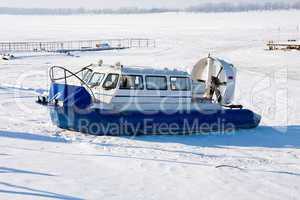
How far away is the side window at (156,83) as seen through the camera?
12086 millimetres

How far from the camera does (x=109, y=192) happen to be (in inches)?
Result: 287

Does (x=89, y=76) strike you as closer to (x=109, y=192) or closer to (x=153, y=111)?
(x=153, y=111)

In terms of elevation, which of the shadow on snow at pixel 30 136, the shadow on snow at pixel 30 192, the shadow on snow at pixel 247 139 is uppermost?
the shadow on snow at pixel 30 136

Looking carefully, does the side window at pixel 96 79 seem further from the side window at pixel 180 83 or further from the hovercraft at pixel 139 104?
the side window at pixel 180 83

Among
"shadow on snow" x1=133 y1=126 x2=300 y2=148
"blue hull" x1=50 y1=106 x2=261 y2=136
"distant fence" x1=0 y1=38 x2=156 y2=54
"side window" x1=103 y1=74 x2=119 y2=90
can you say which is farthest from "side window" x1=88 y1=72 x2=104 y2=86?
"distant fence" x1=0 y1=38 x2=156 y2=54

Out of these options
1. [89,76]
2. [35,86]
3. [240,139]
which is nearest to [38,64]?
[35,86]

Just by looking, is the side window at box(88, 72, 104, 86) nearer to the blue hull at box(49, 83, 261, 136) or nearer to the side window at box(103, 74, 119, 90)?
the side window at box(103, 74, 119, 90)

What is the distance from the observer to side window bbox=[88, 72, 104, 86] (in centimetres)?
1200

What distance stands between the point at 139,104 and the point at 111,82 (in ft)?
3.05

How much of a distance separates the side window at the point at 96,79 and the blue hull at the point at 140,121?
0.97m

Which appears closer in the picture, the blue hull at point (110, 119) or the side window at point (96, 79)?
the blue hull at point (110, 119)

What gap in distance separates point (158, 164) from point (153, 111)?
Answer: 319cm

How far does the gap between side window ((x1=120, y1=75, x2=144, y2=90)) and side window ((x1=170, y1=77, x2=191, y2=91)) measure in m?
0.91

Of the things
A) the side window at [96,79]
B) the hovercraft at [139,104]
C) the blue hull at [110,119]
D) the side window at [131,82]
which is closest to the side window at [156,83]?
the hovercraft at [139,104]
